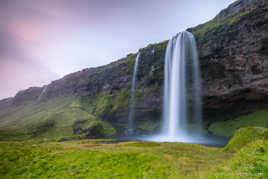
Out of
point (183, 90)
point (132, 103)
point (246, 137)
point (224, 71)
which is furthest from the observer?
point (132, 103)

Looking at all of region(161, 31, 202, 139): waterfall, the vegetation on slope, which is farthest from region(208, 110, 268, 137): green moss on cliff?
the vegetation on slope

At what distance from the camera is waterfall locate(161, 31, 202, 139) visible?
48.5m

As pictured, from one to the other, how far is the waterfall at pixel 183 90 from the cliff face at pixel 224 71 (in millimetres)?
2760

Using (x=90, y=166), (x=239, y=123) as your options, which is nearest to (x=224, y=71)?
(x=239, y=123)

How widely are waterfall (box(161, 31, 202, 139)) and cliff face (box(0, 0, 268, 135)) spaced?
9.06 feet

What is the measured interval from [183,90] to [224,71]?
14364 millimetres

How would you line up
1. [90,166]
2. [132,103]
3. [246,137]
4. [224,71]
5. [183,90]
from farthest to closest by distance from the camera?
[132,103] < [183,90] < [224,71] < [246,137] < [90,166]

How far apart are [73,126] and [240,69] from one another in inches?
2655

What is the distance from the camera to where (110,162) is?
10.7 m

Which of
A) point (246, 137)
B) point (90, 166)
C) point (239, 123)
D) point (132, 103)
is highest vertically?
point (132, 103)

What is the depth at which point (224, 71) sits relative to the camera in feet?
139

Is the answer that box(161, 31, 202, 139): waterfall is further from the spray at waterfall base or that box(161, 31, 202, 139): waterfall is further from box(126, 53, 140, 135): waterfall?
box(126, 53, 140, 135): waterfall

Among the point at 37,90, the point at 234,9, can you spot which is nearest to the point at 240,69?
the point at 234,9

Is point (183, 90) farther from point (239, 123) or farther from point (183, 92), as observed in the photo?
point (239, 123)
